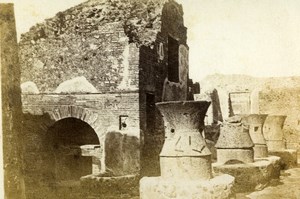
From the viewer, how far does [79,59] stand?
31.1 feet

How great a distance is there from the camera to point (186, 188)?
6.25 metres

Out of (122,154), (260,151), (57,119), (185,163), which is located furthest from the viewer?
(260,151)

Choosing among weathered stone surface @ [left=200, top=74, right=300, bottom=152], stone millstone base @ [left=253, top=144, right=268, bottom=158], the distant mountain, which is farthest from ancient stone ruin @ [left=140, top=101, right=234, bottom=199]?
the distant mountain

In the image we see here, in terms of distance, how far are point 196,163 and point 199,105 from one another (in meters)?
0.94

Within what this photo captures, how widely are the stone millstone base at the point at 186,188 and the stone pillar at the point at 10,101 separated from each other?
2.02m

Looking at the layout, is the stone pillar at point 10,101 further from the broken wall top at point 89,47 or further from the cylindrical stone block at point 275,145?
the cylindrical stone block at point 275,145

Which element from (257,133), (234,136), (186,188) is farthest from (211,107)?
(186,188)

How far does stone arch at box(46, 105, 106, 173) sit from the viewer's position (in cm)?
923

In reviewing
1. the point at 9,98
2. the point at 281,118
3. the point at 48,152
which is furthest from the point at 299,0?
the point at 281,118

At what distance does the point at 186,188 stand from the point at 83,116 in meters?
3.89

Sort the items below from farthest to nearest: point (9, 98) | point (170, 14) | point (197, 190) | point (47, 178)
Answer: point (170, 14), point (47, 178), point (197, 190), point (9, 98)

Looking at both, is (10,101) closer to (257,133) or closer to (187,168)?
(187,168)

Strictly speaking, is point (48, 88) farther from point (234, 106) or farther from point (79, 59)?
point (234, 106)

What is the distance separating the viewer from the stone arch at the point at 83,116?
364 inches
